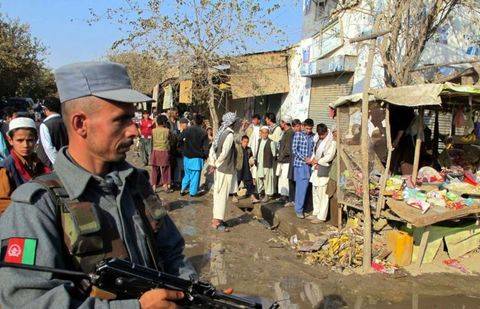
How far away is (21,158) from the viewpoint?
3.64m

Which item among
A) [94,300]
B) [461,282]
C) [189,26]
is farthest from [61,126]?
[189,26]

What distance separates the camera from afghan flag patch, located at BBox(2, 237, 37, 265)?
1.25m

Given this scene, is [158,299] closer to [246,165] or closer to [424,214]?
[424,214]

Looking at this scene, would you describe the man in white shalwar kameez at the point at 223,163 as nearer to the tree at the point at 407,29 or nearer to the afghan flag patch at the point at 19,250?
the tree at the point at 407,29

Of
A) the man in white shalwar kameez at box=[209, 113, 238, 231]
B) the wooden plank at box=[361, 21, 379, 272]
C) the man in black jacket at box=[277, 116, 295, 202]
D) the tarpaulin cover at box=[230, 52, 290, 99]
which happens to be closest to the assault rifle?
the wooden plank at box=[361, 21, 379, 272]

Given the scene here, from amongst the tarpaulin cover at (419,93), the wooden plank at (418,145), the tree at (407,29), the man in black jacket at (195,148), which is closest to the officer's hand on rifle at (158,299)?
the tarpaulin cover at (419,93)

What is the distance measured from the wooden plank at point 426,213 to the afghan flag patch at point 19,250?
5081mm

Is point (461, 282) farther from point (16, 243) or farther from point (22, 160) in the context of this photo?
point (16, 243)

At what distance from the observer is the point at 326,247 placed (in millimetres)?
6371

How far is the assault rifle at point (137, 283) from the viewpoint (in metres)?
1.33

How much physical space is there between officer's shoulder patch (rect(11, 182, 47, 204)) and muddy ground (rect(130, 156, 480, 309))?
394 centimetres

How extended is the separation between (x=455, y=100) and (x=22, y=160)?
6580mm

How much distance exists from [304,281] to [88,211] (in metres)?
4.52

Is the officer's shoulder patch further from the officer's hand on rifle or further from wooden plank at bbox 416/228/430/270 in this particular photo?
wooden plank at bbox 416/228/430/270
